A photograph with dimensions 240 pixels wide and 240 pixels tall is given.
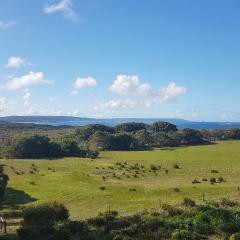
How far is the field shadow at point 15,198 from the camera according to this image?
5588 centimetres

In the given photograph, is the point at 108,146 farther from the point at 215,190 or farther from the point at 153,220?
the point at 153,220

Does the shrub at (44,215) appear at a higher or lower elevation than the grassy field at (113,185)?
higher

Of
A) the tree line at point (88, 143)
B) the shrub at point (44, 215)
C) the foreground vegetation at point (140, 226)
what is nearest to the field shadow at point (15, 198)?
the shrub at point (44, 215)

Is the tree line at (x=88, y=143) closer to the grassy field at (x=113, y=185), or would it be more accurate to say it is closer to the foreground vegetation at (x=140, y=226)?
the grassy field at (x=113, y=185)

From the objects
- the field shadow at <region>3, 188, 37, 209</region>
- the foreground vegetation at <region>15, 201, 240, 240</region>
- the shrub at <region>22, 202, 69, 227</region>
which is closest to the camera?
the foreground vegetation at <region>15, 201, 240, 240</region>

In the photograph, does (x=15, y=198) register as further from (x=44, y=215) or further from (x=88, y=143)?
(x=88, y=143)

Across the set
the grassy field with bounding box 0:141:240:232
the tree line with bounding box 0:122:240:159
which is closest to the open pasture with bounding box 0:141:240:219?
the grassy field with bounding box 0:141:240:232

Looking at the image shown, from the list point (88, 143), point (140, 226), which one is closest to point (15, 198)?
point (140, 226)

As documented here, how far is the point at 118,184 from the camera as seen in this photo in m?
74.8

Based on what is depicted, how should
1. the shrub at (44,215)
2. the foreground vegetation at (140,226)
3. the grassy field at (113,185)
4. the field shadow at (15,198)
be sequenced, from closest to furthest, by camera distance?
1. the foreground vegetation at (140,226)
2. the shrub at (44,215)
3. the grassy field at (113,185)
4. the field shadow at (15,198)

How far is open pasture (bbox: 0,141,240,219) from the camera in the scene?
180ft

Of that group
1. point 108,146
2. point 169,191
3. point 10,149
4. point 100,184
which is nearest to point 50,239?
point 169,191

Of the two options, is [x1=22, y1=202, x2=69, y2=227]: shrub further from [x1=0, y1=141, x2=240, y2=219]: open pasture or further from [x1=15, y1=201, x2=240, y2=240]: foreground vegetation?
[x1=0, y1=141, x2=240, y2=219]: open pasture

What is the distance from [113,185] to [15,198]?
55.3 ft
